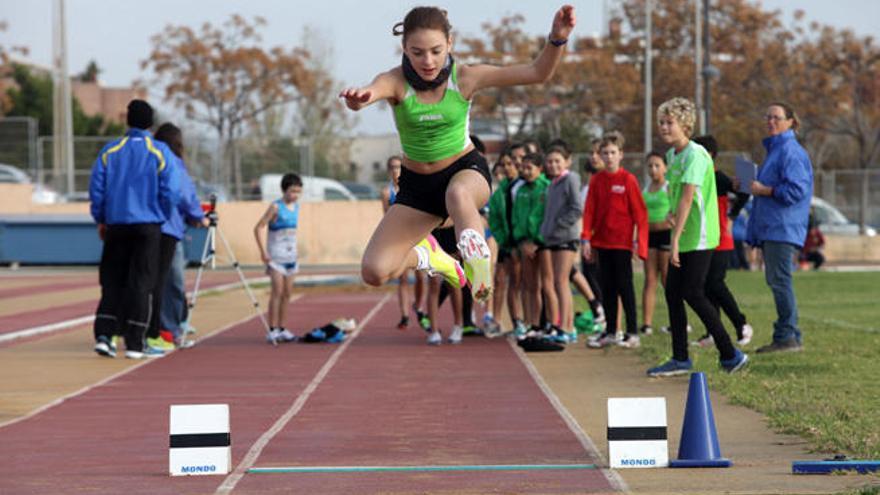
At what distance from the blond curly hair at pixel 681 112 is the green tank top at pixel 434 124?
3271mm

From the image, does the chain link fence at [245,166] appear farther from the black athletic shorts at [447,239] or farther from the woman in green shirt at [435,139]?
the woman in green shirt at [435,139]

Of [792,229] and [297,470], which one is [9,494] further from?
[792,229]

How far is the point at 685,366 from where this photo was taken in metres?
11.7

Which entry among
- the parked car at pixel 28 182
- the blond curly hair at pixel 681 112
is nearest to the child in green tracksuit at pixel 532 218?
the blond curly hair at pixel 681 112

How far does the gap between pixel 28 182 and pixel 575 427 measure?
3663cm

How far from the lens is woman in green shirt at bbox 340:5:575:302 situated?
7.97m

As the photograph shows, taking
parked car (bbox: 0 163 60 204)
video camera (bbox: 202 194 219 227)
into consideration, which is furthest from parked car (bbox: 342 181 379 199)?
video camera (bbox: 202 194 219 227)

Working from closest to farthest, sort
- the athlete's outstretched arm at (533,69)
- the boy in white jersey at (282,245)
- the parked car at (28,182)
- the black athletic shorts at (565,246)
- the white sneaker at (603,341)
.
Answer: the athlete's outstretched arm at (533,69)
the white sneaker at (603,341)
the black athletic shorts at (565,246)
the boy in white jersey at (282,245)
the parked car at (28,182)

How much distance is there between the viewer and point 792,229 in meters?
13.0

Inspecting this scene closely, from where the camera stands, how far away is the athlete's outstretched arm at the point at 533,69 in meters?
7.84

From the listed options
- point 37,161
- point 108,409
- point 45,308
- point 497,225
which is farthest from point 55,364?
point 37,161

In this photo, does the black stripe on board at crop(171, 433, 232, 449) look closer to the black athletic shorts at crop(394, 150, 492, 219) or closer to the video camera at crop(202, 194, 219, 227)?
the black athletic shorts at crop(394, 150, 492, 219)

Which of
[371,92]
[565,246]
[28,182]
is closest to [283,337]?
[565,246]

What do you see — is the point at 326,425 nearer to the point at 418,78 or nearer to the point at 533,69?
the point at 418,78
